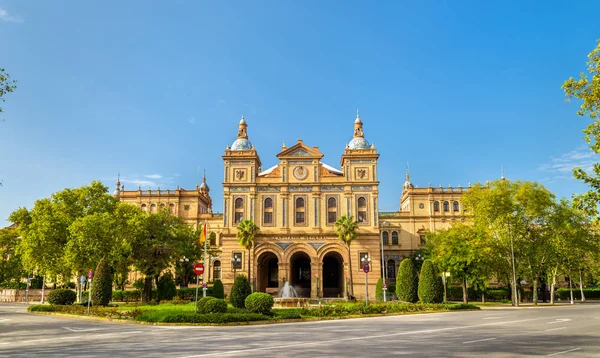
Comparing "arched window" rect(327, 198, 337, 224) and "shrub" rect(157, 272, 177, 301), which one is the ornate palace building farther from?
"shrub" rect(157, 272, 177, 301)

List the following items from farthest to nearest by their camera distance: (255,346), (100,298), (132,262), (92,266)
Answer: (132,262) < (92,266) < (100,298) < (255,346)

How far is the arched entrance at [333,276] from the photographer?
6069 cm

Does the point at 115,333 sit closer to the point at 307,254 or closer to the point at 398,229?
the point at 307,254

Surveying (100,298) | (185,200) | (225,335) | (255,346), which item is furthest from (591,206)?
(185,200)

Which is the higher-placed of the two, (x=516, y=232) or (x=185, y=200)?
(x=185, y=200)

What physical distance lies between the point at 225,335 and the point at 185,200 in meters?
58.5

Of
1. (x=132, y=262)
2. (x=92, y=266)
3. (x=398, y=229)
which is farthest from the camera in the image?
(x=398, y=229)

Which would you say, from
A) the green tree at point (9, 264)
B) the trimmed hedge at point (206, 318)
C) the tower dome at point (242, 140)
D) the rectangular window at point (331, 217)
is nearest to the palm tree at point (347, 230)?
the rectangular window at point (331, 217)

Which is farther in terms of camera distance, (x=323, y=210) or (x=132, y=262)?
(x=323, y=210)

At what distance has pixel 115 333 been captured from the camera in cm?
2036

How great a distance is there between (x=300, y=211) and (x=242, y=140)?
1332 cm

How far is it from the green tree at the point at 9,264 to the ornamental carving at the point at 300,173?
3759 centimetres

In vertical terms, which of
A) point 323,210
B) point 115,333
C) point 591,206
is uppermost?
point 323,210

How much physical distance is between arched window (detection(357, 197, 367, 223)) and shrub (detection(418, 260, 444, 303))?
19.5 meters
